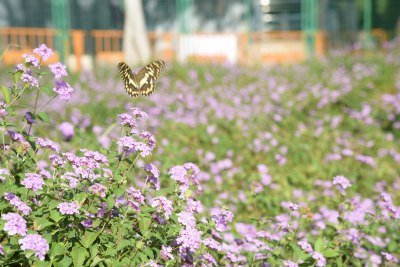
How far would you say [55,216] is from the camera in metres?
2.52

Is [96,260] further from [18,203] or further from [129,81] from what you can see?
[129,81]

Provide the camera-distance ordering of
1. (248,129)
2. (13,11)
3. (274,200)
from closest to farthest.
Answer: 1. (274,200)
2. (248,129)
3. (13,11)

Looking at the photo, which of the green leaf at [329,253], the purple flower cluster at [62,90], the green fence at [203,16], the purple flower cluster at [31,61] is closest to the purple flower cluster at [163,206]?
the purple flower cluster at [62,90]

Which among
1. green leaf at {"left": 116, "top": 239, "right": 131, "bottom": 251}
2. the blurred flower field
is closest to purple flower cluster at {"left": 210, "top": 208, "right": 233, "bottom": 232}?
the blurred flower field

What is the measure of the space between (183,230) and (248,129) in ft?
16.4

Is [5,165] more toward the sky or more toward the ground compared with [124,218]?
more toward the sky

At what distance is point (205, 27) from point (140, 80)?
19349mm

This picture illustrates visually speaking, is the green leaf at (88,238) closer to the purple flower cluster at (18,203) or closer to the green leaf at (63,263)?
the green leaf at (63,263)

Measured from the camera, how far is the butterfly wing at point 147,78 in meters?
3.46

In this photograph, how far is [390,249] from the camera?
4055 mm

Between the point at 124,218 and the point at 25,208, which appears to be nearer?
the point at 25,208

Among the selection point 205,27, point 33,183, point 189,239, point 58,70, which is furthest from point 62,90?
point 205,27

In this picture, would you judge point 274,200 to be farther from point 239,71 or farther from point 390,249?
point 239,71

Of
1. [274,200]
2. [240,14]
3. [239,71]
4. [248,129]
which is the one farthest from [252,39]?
[274,200]
